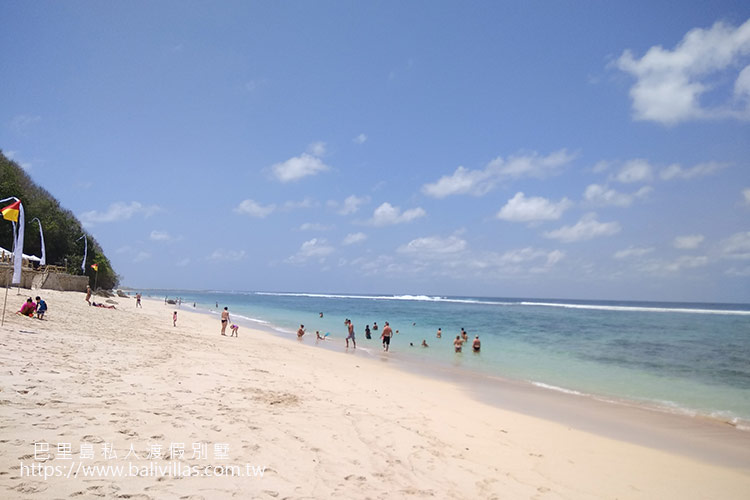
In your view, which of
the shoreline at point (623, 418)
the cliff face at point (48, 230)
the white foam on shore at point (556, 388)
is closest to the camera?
the shoreline at point (623, 418)

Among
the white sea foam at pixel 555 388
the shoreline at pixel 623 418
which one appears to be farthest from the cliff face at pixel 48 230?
the white sea foam at pixel 555 388

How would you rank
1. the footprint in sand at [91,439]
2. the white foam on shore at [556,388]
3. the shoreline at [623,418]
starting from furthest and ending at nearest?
the white foam on shore at [556,388] → the shoreline at [623,418] → the footprint in sand at [91,439]

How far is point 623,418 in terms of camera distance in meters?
10.4

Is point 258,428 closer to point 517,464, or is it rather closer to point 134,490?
point 134,490

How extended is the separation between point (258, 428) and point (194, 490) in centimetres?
209

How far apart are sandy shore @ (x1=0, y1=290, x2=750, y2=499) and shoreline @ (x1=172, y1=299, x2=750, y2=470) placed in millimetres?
618

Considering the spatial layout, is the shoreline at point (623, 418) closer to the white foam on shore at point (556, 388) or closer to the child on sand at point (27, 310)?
the white foam on shore at point (556, 388)

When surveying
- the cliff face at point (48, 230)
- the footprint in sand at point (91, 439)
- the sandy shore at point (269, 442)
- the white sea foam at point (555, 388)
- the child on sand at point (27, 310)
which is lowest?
the white sea foam at point (555, 388)

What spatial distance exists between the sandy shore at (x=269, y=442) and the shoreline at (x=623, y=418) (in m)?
0.62

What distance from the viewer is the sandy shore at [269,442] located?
4406mm

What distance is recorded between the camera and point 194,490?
4.18 m

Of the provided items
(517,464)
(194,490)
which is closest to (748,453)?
(517,464)

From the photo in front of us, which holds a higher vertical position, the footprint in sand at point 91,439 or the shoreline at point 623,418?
the footprint in sand at point 91,439

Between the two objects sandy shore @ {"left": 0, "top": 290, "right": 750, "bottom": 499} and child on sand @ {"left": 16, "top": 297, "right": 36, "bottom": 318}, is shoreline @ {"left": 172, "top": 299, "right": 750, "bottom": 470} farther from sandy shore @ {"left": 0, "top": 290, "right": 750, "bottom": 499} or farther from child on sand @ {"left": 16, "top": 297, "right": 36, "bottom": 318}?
child on sand @ {"left": 16, "top": 297, "right": 36, "bottom": 318}
